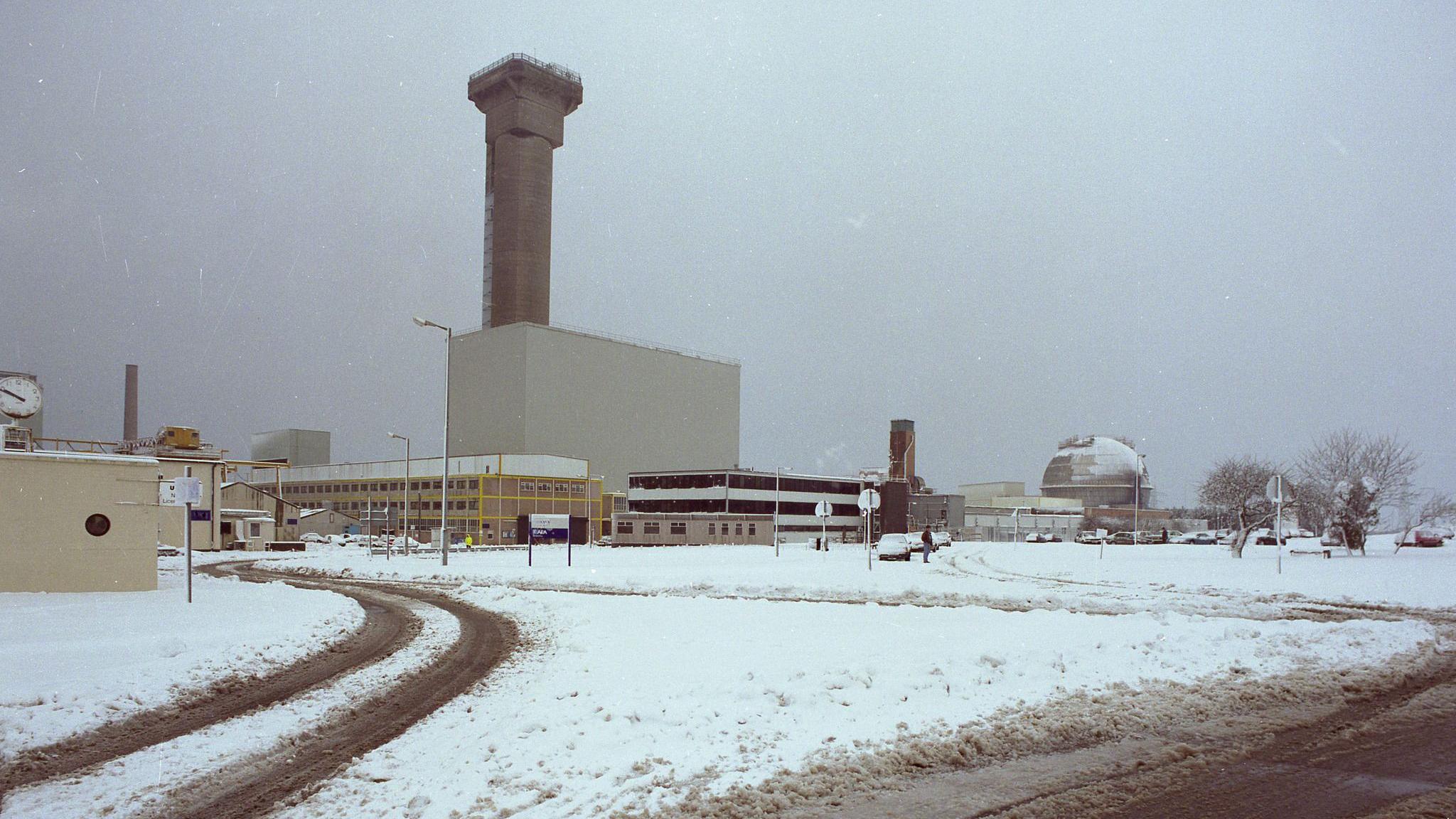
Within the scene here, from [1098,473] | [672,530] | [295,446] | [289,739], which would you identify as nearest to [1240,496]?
[289,739]

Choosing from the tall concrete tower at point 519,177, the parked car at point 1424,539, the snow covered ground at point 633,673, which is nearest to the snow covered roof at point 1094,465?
the parked car at point 1424,539

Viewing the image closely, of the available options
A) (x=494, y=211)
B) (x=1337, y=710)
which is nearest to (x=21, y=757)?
(x=1337, y=710)

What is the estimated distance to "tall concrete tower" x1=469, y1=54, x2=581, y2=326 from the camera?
5162 inches

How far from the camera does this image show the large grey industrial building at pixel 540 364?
12462cm

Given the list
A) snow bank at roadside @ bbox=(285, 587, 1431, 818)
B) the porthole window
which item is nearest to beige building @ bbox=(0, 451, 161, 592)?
the porthole window

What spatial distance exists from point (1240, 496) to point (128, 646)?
4938cm

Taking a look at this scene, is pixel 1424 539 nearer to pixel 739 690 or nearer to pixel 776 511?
pixel 776 511

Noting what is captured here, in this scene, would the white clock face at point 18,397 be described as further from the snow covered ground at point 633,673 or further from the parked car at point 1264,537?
the parked car at point 1264,537

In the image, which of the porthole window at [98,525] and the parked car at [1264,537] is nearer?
the porthole window at [98,525]

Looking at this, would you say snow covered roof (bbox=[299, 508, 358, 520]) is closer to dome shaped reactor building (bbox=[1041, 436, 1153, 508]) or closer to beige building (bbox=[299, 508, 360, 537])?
beige building (bbox=[299, 508, 360, 537])

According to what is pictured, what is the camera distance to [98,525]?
22.2m

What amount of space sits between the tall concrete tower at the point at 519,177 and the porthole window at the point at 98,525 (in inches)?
4305

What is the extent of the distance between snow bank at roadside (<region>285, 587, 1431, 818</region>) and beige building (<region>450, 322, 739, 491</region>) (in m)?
110

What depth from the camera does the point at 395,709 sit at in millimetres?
9148
